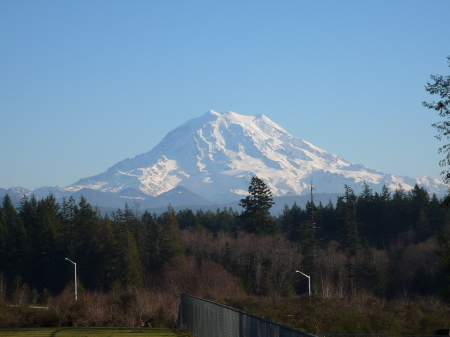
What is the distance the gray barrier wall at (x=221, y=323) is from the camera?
994 cm

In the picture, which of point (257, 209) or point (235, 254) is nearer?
point (235, 254)

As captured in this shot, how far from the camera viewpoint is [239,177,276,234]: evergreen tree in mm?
80875

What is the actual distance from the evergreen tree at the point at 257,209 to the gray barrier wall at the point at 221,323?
58487mm

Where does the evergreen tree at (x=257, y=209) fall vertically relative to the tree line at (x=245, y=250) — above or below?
above

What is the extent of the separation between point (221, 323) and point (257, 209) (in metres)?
67.7

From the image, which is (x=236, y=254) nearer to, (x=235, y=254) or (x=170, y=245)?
(x=235, y=254)

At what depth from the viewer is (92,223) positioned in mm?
82688

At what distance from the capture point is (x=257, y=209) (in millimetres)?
81875

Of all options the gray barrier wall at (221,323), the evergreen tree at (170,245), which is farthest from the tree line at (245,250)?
the gray barrier wall at (221,323)

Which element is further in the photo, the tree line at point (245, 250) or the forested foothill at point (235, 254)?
the tree line at point (245, 250)

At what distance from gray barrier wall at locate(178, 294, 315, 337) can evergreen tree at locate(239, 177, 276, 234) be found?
5849cm

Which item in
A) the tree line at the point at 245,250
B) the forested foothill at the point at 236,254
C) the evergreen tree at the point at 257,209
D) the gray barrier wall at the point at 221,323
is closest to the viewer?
the gray barrier wall at the point at 221,323

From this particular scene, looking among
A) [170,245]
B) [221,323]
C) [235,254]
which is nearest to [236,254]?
[235,254]

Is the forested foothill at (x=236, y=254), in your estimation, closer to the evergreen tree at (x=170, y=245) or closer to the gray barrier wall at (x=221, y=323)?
the evergreen tree at (x=170, y=245)
